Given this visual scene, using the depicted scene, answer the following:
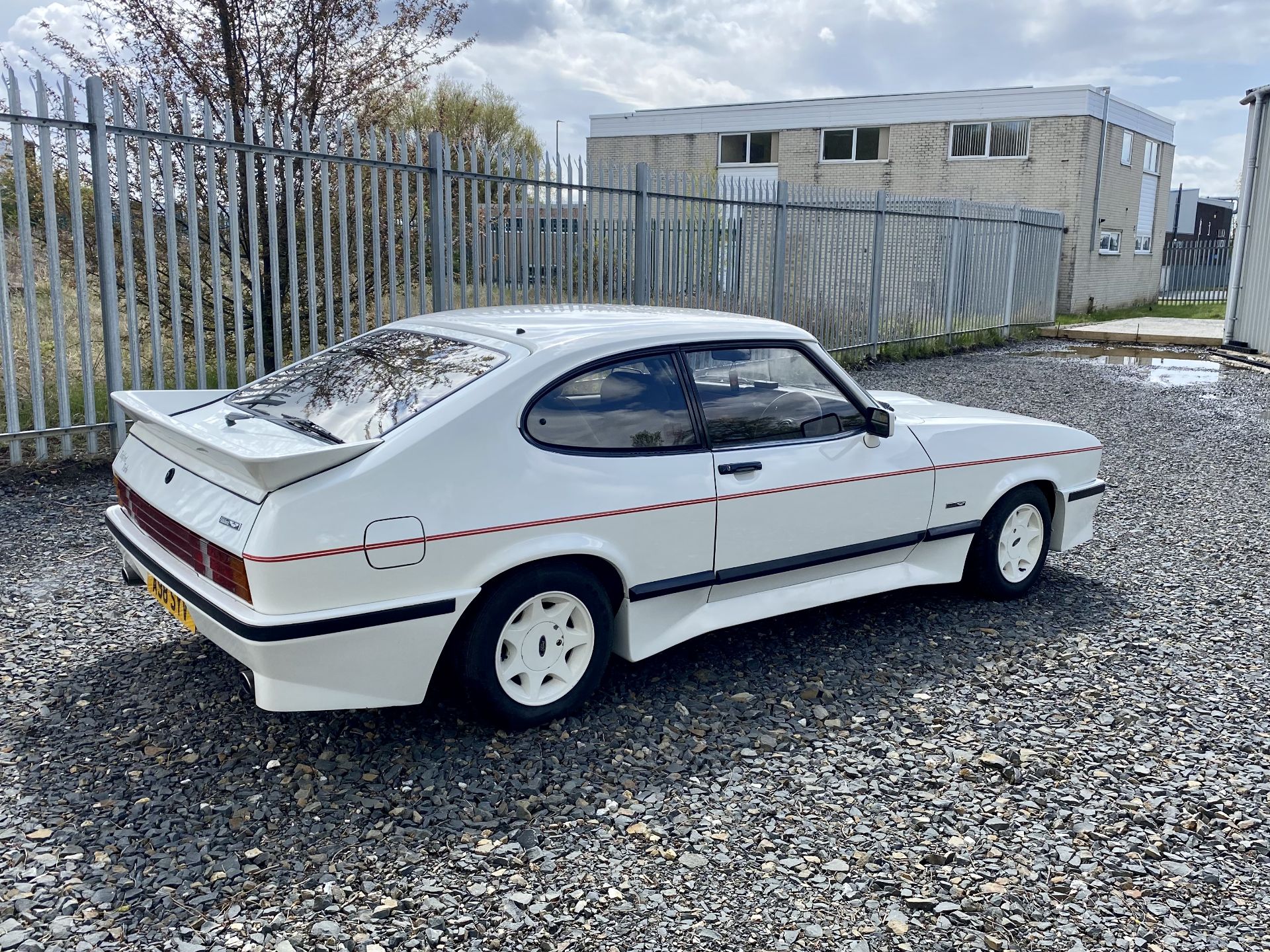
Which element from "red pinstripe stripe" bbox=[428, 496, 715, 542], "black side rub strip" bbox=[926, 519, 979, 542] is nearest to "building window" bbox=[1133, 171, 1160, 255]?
"black side rub strip" bbox=[926, 519, 979, 542]

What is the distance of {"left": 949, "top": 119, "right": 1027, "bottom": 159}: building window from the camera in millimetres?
27094

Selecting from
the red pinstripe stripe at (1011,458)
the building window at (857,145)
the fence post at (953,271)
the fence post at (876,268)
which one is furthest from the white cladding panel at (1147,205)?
the red pinstripe stripe at (1011,458)

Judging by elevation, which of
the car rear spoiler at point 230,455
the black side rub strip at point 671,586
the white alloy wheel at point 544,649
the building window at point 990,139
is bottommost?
the white alloy wheel at point 544,649

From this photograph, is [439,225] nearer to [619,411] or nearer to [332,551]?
[619,411]

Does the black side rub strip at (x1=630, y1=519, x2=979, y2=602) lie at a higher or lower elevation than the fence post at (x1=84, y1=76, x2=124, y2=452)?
lower

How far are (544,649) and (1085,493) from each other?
3.16m

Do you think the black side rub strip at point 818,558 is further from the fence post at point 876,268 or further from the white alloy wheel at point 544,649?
the fence post at point 876,268

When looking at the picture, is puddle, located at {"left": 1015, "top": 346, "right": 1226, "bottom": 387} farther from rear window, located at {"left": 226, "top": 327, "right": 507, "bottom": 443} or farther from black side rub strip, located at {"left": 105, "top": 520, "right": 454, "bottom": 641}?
black side rub strip, located at {"left": 105, "top": 520, "right": 454, "bottom": 641}

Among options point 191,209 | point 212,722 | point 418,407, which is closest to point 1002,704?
point 418,407

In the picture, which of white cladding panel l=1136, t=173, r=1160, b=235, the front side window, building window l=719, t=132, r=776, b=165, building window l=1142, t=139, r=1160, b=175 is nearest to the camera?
the front side window

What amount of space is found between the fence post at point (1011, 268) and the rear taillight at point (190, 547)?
59.4 feet

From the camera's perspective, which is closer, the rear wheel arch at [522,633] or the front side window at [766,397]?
the rear wheel arch at [522,633]

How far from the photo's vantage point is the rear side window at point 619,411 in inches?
145

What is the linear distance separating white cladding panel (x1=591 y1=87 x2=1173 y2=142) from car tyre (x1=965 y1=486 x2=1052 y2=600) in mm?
24485
